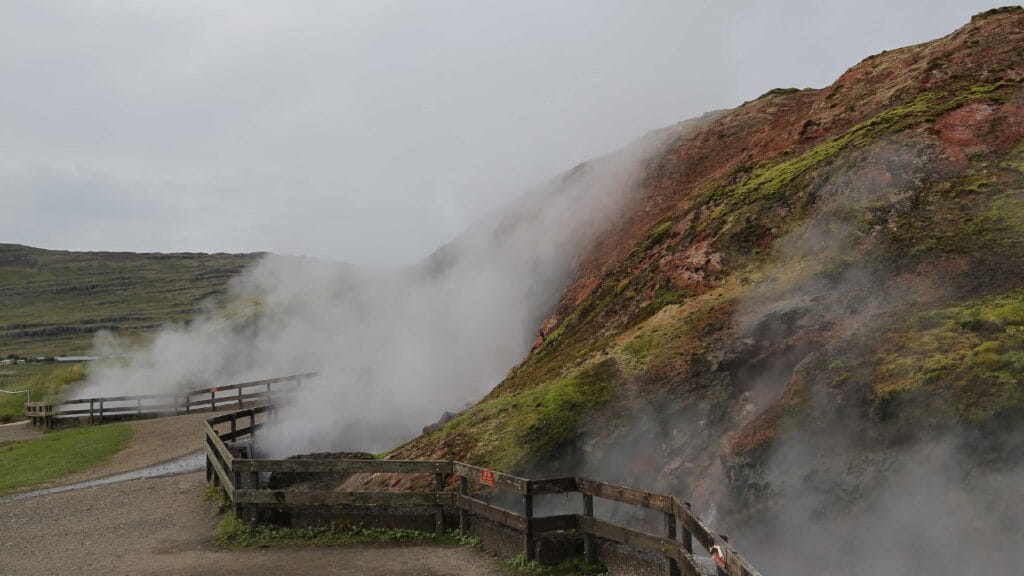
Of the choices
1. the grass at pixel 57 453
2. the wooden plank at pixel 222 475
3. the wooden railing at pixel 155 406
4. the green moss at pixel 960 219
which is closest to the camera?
the green moss at pixel 960 219

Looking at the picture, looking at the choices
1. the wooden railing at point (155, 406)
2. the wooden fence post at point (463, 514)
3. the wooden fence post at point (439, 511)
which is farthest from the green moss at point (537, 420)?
the wooden railing at point (155, 406)

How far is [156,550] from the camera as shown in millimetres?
10969

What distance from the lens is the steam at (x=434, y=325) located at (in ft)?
78.4

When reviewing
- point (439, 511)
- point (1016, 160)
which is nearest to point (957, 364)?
point (1016, 160)

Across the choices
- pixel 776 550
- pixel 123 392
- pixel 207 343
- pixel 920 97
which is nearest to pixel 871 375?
pixel 776 550

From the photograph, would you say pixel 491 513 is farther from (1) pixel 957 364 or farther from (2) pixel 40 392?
(2) pixel 40 392

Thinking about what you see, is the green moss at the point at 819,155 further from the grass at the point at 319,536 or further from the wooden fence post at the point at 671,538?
the grass at the point at 319,536

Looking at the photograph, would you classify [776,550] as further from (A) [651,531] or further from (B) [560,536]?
(B) [560,536]

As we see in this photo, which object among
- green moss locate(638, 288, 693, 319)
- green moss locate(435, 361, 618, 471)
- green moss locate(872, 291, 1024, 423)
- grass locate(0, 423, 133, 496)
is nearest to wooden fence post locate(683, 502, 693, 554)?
green moss locate(872, 291, 1024, 423)

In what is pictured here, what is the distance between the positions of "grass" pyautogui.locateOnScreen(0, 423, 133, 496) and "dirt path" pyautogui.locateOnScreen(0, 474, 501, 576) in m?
5.02

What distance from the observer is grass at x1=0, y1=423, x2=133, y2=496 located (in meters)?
20.0

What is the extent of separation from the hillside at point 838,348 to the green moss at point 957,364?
26 millimetres

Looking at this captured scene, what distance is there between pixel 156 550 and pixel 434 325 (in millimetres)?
19024

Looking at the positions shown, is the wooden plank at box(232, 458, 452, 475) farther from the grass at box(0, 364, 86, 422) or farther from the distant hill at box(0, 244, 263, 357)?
the distant hill at box(0, 244, 263, 357)
